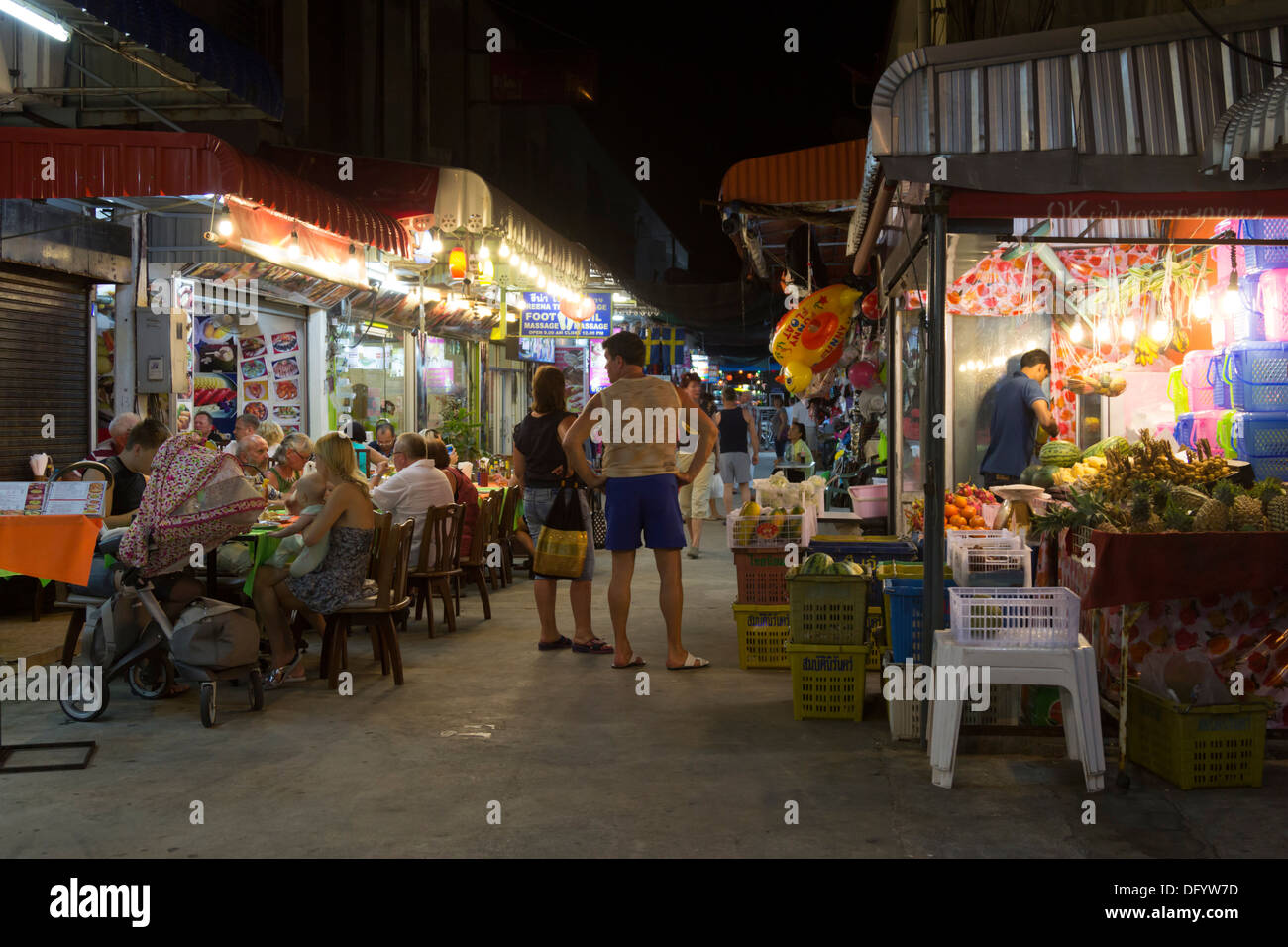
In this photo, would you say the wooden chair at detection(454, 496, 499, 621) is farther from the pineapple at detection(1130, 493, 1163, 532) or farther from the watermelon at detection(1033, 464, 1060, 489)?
the pineapple at detection(1130, 493, 1163, 532)

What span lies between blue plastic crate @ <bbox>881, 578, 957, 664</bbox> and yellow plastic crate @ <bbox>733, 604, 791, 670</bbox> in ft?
5.19

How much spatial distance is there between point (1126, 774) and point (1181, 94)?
3244mm

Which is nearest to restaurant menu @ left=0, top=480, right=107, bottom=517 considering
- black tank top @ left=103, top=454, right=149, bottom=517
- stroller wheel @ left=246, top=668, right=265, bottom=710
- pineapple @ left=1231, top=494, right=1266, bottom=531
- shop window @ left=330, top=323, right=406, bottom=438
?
black tank top @ left=103, top=454, right=149, bottom=517

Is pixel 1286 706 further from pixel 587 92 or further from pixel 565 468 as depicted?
pixel 587 92

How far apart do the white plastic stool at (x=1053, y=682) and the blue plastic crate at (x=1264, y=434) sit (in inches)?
114

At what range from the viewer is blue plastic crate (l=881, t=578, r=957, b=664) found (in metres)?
6.39

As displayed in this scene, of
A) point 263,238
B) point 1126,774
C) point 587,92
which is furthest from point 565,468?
point 587,92

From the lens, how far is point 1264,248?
7.59 metres

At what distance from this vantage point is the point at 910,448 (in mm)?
11797

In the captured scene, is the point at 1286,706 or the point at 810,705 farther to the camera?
the point at 810,705

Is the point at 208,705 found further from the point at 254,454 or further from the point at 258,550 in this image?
the point at 254,454

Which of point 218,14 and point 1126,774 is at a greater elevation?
point 218,14
